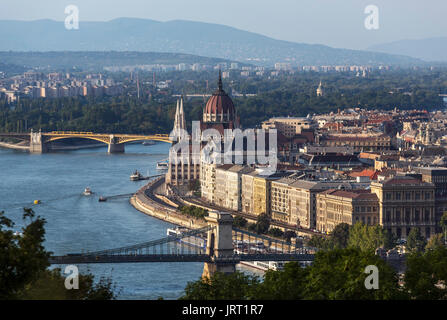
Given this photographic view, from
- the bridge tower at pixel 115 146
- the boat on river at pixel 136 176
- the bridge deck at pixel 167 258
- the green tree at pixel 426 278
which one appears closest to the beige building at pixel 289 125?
the bridge tower at pixel 115 146

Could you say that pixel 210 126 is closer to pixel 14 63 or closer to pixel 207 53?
pixel 14 63

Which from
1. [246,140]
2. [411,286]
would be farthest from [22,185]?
[411,286]

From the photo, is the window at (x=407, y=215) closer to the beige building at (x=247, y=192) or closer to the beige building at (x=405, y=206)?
the beige building at (x=405, y=206)

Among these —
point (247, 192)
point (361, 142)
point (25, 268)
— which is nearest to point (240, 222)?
point (247, 192)

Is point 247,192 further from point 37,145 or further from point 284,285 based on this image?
point 37,145

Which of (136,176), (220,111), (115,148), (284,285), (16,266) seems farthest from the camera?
(115,148)

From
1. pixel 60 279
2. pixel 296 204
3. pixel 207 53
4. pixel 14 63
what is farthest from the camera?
pixel 207 53
